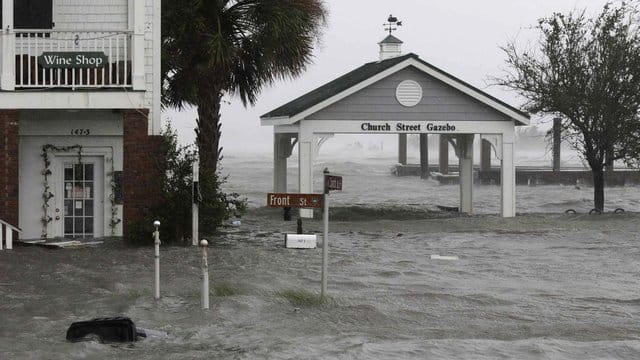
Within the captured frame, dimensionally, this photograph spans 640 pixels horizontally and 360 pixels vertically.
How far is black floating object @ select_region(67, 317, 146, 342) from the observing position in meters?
11.3

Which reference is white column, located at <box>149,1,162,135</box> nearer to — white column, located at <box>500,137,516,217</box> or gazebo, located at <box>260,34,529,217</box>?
gazebo, located at <box>260,34,529,217</box>

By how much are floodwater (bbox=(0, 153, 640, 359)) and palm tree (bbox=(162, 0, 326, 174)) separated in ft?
15.0

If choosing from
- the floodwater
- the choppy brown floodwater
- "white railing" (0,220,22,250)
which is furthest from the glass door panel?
"white railing" (0,220,22,250)

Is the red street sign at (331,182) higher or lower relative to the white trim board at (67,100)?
lower

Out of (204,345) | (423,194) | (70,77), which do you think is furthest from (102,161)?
(423,194)

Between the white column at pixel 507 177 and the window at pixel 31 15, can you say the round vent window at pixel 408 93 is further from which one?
the window at pixel 31 15

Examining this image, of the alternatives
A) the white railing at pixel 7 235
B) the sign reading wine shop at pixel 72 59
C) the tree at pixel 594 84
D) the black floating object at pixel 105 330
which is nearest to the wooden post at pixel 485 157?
the tree at pixel 594 84

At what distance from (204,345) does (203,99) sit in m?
17.1

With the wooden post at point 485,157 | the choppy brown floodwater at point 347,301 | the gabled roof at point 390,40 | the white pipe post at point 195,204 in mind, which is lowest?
the choppy brown floodwater at point 347,301

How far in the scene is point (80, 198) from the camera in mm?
21422

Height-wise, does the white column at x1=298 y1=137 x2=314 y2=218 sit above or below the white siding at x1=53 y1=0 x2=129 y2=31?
below

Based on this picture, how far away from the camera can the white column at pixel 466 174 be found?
34.0 meters

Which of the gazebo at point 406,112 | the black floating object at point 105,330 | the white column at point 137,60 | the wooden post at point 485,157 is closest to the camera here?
the black floating object at point 105,330

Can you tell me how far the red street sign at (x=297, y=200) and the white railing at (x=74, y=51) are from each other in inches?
239
